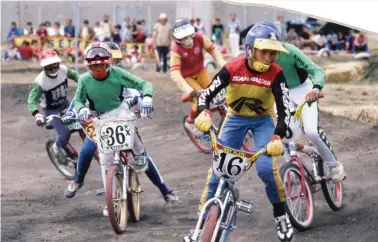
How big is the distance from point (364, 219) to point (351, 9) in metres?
2.49

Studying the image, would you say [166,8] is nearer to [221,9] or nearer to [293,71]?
[221,9]

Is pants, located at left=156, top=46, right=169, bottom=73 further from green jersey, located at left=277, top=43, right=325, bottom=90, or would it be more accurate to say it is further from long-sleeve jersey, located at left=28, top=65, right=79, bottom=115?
green jersey, located at left=277, top=43, right=325, bottom=90

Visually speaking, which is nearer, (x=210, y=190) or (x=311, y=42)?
(x=210, y=190)

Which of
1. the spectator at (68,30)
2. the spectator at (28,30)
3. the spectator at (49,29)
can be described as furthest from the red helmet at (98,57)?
the spectator at (28,30)

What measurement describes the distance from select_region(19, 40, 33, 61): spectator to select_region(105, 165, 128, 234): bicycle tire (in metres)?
23.1

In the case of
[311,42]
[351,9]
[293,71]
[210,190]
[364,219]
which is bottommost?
[311,42]

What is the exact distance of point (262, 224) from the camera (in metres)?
9.77

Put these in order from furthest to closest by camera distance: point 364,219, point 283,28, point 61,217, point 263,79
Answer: point 283,28
point 61,217
point 364,219
point 263,79

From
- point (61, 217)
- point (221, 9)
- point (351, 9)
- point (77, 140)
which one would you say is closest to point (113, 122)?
point (61, 217)

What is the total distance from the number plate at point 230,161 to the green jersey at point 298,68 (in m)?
1.51

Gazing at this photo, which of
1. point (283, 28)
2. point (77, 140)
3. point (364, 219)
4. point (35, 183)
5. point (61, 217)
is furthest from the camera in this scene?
point (283, 28)

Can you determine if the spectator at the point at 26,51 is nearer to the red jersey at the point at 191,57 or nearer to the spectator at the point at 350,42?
the spectator at the point at 350,42

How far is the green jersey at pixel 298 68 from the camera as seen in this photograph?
9055 mm

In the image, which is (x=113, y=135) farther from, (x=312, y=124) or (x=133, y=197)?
(x=312, y=124)
